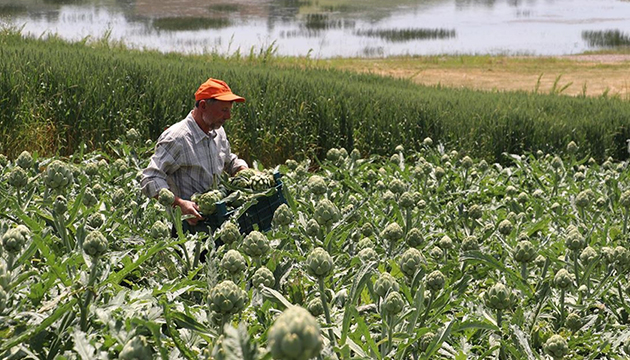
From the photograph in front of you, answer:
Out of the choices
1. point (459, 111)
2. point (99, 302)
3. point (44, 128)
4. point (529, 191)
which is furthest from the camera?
point (459, 111)

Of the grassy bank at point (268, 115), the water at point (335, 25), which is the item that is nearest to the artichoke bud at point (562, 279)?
the grassy bank at point (268, 115)

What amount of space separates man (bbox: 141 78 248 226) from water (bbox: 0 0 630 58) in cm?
2601

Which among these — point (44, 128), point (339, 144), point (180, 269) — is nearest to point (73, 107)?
point (44, 128)

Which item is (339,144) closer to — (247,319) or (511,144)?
(511,144)

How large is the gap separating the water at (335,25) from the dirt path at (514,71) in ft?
12.6

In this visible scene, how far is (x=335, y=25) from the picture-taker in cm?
4828

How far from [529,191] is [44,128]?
524cm

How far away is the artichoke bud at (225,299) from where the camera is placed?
1.76 metres

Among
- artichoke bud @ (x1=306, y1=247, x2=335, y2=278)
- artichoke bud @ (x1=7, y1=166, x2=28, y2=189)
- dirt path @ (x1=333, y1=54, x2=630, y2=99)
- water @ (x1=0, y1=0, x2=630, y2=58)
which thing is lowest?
dirt path @ (x1=333, y1=54, x2=630, y2=99)

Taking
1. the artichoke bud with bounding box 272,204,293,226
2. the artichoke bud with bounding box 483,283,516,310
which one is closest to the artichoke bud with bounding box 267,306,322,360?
the artichoke bud with bounding box 483,283,516,310

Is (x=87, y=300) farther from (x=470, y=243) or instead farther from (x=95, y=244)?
(x=470, y=243)

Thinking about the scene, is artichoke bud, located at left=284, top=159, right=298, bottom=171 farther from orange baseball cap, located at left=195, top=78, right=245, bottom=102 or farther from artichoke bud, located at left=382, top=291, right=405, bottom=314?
artichoke bud, located at left=382, top=291, right=405, bottom=314

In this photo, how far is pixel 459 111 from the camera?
10.4 m

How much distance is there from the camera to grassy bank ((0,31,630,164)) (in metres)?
8.43
